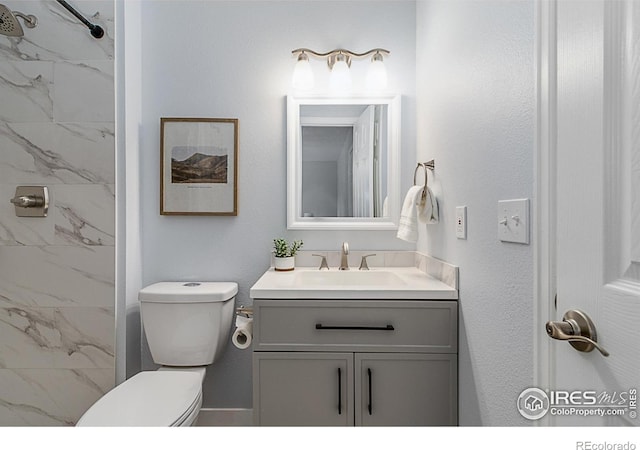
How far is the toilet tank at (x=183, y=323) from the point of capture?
172 cm

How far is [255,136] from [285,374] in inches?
A: 45.5

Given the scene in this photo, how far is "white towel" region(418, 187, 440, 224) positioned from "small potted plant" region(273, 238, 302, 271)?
24.8 inches

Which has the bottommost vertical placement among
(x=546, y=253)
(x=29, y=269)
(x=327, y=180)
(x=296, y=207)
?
(x=29, y=269)

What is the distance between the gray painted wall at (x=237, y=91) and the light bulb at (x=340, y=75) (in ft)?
0.28

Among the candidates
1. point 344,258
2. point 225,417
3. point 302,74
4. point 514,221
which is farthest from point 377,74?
point 225,417

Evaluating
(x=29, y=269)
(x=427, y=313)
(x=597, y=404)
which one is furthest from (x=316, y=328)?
(x=29, y=269)

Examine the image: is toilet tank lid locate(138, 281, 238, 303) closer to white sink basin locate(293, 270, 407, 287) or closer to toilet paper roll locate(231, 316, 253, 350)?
toilet paper roll locate(231, 316, 253, 350)

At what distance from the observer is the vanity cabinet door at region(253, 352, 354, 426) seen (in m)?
1.41

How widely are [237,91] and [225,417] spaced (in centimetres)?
162

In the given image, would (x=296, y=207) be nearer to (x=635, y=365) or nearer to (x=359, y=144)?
(x=359, y=144)

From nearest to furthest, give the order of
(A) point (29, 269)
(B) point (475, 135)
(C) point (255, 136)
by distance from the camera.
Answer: (B) point (475, 135) < (A) point (29, 269) < (C) point (255, 136)

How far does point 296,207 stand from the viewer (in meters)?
2.02

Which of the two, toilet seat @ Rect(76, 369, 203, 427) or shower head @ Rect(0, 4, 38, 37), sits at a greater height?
shower head @ Rect(0, 4, 38, 37)

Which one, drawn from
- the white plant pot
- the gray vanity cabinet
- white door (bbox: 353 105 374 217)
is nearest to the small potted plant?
the white plant pot
